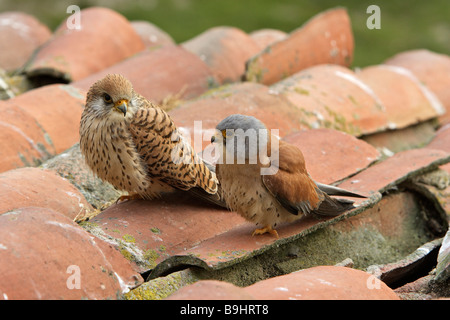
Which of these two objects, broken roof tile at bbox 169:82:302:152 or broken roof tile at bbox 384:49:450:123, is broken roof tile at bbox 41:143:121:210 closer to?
broken roof tile at bbox 169:82:302:152

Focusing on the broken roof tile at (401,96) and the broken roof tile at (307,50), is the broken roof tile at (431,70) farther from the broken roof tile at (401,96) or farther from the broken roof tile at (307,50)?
the broken roof tile at (307,50)

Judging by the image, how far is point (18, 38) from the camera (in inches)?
260

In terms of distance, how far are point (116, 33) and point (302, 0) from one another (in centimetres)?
894

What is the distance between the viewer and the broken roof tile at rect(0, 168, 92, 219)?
3.01 m

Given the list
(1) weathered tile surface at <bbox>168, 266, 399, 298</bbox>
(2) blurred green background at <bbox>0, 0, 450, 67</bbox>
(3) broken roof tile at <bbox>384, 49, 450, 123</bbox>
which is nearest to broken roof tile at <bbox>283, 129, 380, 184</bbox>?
(1) weathered tile surface at <bbox>168, 266, 399, 298</bbox>

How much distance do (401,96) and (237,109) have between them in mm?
1741

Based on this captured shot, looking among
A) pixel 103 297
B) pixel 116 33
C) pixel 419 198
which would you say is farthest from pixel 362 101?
pixel 103 297

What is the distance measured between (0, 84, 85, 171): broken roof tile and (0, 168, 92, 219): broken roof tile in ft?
1.50

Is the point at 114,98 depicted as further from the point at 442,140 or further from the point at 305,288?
the point at 442,140

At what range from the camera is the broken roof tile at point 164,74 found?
500cm

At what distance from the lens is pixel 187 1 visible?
13531 millimetres

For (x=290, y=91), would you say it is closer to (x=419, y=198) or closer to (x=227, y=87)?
(x=227, y=87)

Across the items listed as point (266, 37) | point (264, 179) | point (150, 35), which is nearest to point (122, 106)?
point (264, 179)
